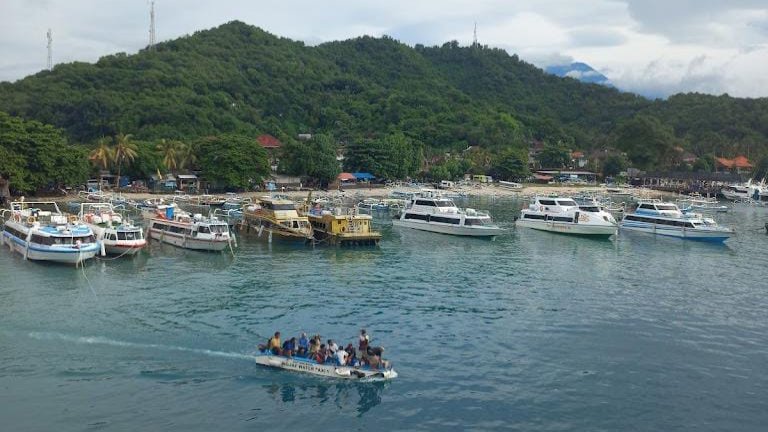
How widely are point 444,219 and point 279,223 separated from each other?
66.8 feet

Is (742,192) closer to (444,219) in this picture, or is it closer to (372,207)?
(372,207)

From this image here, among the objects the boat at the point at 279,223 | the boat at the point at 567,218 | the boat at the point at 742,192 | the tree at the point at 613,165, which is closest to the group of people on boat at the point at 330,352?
the boat at the point at 279,223

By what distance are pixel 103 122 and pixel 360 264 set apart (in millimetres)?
127595

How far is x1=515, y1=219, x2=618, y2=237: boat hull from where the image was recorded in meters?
75.7

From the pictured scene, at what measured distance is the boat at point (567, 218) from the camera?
76.2 m

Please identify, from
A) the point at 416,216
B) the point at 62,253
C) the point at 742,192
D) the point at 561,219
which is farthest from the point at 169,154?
the point at 742,192

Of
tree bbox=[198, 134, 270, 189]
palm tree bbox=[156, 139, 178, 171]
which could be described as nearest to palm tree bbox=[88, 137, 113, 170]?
palm tree bbox=[156, 139, 178, 171]

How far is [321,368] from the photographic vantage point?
96.5ft

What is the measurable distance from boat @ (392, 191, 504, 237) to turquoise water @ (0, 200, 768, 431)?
14.7 meters

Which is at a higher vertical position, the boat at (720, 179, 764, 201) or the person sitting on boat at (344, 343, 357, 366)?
the boat at (720, 179, 764, 201)

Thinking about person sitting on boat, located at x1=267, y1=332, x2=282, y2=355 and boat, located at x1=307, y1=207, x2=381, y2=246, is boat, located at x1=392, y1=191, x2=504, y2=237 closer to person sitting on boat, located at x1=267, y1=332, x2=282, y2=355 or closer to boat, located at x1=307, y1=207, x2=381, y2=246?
boat, located at x1=307, y1=207, x2=381, y2=246

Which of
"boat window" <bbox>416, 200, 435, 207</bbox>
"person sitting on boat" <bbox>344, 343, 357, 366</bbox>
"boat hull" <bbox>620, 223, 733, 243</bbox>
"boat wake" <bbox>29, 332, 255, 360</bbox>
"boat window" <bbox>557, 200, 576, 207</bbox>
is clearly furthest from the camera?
"boat window" <bbox>557, 200, 576, 207</bbox>

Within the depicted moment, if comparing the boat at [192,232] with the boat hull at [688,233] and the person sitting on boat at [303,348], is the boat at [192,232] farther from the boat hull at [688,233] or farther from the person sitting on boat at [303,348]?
the boat hull at [688,233]

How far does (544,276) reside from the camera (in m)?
52.8
